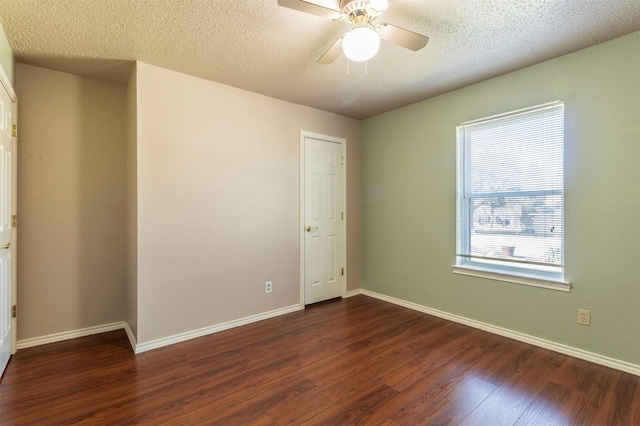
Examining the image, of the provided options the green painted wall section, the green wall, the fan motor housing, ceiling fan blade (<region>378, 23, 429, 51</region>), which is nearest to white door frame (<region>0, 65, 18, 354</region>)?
the green painted wall section

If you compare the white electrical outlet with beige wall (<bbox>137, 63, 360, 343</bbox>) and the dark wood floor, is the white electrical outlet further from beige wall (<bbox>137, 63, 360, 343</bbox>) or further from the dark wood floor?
beige wall (<bbox>137, 63, 360, 343</bbox>)

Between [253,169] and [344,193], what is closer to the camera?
[253,169]

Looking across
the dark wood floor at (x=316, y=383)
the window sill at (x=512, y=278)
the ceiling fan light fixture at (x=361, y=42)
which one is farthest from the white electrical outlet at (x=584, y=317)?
the ceiling fan light fixture at (x=361, y=42)

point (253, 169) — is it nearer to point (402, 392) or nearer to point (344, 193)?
point (344, 193)

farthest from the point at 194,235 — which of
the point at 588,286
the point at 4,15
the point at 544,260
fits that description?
the point at 588,286

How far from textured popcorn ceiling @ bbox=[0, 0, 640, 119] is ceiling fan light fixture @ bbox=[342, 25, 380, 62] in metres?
0.42

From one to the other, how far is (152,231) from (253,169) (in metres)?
1.16

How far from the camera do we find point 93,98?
9.59ft

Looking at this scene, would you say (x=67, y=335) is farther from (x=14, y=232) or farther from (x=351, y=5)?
(x=351, y=5)

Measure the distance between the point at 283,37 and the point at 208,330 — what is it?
2665 millimetres

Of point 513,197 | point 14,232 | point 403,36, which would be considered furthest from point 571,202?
point 14,232

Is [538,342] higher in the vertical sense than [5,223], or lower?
lower

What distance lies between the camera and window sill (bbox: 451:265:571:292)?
251cm

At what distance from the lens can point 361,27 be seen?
5.38 feet
